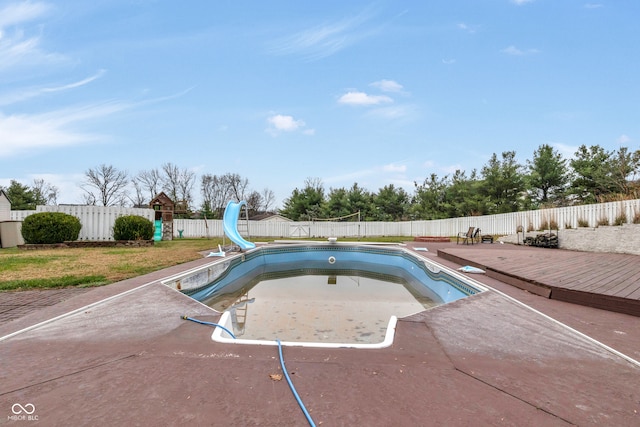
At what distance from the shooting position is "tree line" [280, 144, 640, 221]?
17.5 meters

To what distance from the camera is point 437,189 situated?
2758 centimetres

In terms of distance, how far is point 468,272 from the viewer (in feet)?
22.1

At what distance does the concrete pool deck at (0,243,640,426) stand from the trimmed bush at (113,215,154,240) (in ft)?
34.1

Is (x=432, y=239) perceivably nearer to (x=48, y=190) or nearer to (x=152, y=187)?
(x=152, y=187)

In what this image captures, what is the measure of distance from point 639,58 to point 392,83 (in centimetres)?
859

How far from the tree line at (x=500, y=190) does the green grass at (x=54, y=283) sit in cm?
1380

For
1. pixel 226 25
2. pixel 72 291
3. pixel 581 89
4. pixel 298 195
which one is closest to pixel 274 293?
pixel 72 291

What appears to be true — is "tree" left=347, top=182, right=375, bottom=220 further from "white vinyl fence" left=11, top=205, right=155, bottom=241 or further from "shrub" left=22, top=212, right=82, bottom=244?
"shrub" left=22, top=212, right=82, bottom=244

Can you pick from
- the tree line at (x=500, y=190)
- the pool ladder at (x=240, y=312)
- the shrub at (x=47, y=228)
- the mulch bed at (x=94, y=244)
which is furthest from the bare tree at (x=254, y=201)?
the pool ladder at (x=240, y=312)

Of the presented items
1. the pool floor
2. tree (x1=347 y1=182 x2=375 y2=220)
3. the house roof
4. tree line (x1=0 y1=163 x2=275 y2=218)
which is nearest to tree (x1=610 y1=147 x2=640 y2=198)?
the pool floor

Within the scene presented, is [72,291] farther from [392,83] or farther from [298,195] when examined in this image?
[298,195]

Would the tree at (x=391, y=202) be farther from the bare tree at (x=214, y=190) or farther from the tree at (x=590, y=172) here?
the bare tree at (x=214, y=190)

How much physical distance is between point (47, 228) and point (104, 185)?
36.2 meters

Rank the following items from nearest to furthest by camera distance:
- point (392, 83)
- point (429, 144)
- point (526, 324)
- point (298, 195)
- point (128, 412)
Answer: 1. point (128, 412)
2. point (526, 324)
3. point (392, 83)
4. point (429, 144)
5. point (298, 195)
